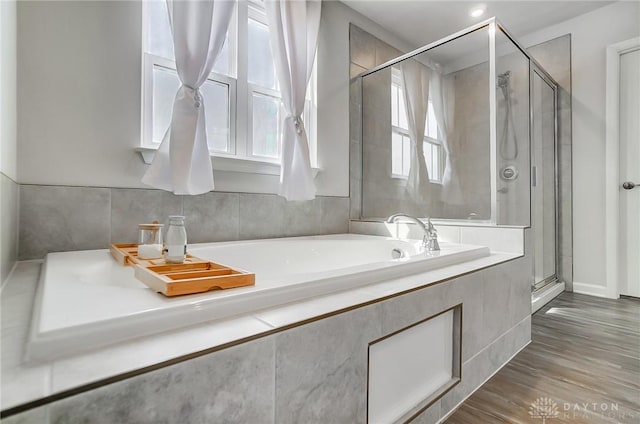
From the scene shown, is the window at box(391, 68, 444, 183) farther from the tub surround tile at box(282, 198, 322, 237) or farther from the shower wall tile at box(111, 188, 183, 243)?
the shower wall tile at box(111, 188, 183, 243)

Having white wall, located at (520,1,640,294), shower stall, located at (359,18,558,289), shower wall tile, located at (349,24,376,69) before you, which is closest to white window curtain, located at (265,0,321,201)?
shower wall tile, located at (349,24,376,69)

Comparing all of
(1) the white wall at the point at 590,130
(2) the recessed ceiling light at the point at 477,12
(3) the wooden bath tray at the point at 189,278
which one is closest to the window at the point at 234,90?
(3) the wooden bath tray at the point at 189,278

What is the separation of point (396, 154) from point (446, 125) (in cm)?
43

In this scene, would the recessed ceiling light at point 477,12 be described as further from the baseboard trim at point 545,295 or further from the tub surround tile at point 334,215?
the baseboard trim at point 545,295

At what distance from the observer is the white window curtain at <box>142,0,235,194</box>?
151 cm

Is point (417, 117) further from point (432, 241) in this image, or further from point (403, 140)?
point (432, 241)

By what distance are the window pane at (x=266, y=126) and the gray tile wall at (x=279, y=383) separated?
1482 millimetres

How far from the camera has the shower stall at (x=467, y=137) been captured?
6.70 ft

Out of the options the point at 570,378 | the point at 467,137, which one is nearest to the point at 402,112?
the point at 467,137

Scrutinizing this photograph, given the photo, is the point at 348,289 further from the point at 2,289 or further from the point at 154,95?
the point at 154,95

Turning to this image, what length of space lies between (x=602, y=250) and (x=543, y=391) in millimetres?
2020

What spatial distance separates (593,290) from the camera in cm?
265

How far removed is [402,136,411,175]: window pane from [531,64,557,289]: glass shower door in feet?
3.13

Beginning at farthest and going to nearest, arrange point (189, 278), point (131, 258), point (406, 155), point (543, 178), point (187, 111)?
point (543, 178)
point (406, 155)
point (187, 111)
point (131, 258)
point (189, 278)
